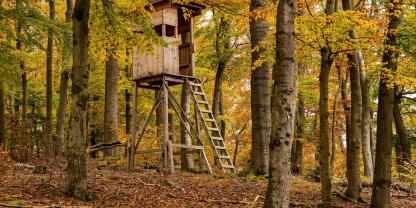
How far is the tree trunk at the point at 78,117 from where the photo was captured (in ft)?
24.9

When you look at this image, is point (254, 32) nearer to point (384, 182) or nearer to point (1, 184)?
point (384, 182)

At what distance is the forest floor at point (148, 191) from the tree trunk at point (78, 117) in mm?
287

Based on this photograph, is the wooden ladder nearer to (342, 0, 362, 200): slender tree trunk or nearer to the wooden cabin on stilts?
the wooden cabin on stilts

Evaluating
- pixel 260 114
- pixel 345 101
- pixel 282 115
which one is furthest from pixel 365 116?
pixel 282 115

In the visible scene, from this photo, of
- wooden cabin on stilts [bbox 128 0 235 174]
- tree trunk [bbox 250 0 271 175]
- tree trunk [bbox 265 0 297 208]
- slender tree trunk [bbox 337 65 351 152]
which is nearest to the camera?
tree trunk [bbox 265 0 297 208]

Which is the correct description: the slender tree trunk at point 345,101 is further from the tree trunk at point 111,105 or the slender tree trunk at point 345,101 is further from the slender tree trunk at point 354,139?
the tree trunk at point 111,105

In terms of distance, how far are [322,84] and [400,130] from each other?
510 inches

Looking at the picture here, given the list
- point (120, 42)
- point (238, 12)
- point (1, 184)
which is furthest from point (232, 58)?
point (1, 184)

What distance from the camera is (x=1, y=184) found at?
28.2ft

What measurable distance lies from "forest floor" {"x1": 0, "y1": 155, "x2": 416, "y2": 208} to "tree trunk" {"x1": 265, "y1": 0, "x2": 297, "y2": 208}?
1.81 meters

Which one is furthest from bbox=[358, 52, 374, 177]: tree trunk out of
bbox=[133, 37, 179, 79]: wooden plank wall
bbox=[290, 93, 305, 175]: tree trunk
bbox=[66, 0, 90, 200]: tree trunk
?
bbox=[66, 0, 90, 200]: tree trunk

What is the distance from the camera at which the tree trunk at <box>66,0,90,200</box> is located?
24.9ft

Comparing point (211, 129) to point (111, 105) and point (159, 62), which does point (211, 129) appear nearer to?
point (159, 62)

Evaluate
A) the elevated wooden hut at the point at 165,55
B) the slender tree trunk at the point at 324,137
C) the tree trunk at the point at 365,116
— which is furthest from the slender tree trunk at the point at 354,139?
the elevated wooden hut at the point at 165,55
